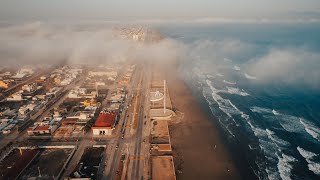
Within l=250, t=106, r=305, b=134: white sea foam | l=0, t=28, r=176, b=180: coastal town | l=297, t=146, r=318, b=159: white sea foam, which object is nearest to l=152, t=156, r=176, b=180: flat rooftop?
l=0, t=28, r=176, b=180: coastal town

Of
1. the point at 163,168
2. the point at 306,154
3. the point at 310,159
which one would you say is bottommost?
the point at 310,159

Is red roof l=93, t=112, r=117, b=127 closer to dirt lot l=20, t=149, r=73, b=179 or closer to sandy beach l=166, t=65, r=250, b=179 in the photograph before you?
dirt lot l=20, t=149, r=73, b=179

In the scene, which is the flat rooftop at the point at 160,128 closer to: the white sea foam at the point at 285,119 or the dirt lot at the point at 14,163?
the dirt lot at the point at 14,163

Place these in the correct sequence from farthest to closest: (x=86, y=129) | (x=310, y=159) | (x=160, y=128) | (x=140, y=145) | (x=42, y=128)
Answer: (x=160, y=128) < (x=86, y=129) < (x=42, y=128) < (x=140, y=145) < (x=310, y=159)

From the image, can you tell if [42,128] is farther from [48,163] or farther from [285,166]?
[285,166]

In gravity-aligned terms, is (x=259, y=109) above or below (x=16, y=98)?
below

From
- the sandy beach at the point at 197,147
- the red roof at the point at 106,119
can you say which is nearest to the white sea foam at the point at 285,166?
the sandy beach at the point at 197,147

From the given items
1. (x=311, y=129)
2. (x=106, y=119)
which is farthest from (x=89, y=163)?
(x=311, y=129)

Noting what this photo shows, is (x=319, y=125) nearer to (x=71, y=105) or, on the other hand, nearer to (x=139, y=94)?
(x=139, y=94)
